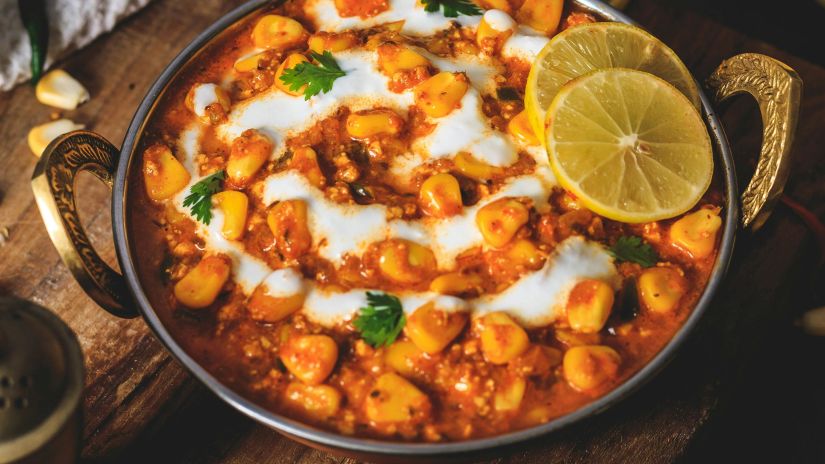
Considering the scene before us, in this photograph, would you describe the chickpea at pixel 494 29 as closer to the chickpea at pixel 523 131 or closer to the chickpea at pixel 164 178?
the chickpea at pixel 523 131

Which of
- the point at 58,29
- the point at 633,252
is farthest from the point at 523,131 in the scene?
the point at 58,29

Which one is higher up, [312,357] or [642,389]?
[312,357]

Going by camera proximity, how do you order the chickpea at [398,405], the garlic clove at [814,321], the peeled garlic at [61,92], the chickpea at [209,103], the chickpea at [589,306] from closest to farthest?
1. the chickpea at [398,405]
2. the chickpea at [589,306]
3. the chickpea at [209,103]
4. the garlic clove at [814,321]
5. the peeled garlic at [61,92]

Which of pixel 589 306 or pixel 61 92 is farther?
pixel 61 92

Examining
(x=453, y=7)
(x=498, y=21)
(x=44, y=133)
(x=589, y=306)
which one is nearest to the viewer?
(x=589, y=306)

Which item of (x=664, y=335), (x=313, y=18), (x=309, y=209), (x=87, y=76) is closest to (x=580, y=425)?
(x=664, y=335)

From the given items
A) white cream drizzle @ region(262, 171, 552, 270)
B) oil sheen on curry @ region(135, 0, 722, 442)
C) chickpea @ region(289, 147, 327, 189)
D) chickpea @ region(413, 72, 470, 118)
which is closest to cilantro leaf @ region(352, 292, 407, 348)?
oil sheen on curry @ region(135, 0, 722, 442)

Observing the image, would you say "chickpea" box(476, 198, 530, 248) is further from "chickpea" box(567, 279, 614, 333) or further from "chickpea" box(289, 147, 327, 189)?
"chickpea" box(289, 147, 327, 189)

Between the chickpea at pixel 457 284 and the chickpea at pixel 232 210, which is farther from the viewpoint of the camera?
the chickpea at pixel 232 210

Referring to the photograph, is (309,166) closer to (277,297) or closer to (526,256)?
(277,297)

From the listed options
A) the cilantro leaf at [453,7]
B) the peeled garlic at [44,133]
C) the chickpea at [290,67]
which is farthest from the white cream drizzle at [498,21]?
the peeled garlic at [44,133]
